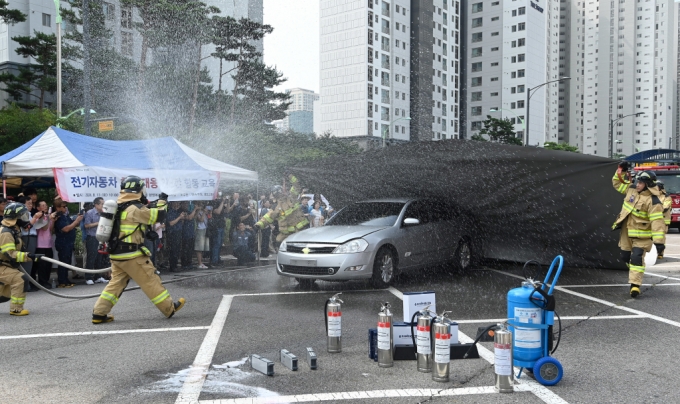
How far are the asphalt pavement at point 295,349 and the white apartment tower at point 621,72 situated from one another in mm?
139610

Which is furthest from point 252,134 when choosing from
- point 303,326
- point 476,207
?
point 303,326

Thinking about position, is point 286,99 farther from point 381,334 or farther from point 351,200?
point 381,334

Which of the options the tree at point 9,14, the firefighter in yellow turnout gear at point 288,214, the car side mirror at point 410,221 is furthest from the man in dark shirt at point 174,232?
the tree at point 9,14

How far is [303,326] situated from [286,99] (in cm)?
4686

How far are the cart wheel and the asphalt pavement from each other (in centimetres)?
8

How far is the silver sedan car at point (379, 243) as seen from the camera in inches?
387

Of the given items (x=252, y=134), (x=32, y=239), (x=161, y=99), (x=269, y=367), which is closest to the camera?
(x=269, y=367)

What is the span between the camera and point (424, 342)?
5.39m

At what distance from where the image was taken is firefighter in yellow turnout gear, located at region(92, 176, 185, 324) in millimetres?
7953

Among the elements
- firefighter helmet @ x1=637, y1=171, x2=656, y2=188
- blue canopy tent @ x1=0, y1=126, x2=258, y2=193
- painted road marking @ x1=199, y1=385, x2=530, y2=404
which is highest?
blue canopy tent @ x1=0, y1=126, x2=258, y2=193

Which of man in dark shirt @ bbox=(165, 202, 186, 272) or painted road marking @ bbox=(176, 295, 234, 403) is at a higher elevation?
man in dark shirt @ bbox=(165, 202, 186, 272)

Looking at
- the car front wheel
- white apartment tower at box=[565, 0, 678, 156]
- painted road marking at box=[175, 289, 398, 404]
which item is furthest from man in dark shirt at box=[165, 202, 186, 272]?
white apartment tower at box=[565, 0, 678, 156]

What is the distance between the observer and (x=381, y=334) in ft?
18.5

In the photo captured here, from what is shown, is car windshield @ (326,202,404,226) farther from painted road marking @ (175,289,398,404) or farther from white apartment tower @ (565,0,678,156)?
white apartment tower @ (565,0,678,156)
